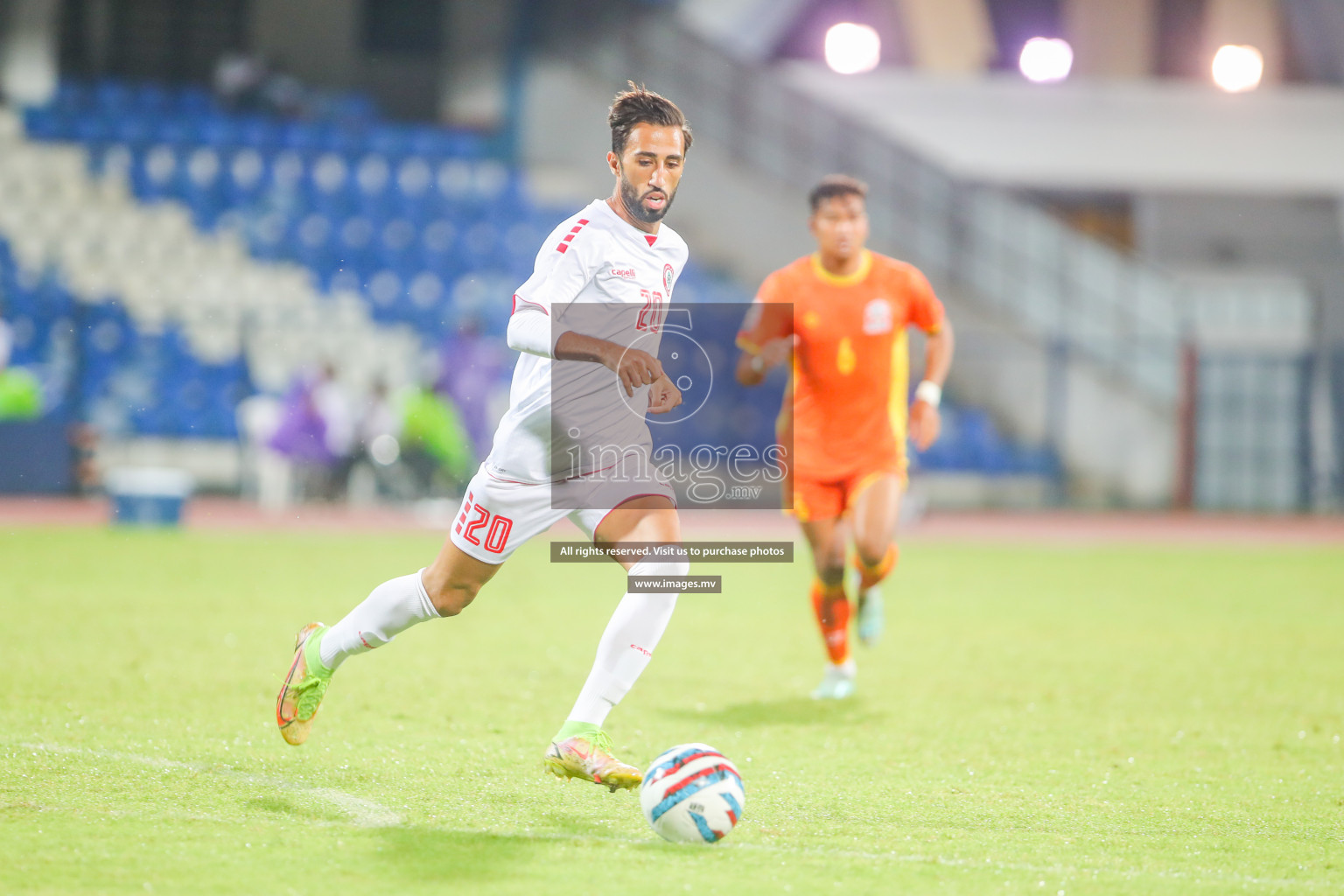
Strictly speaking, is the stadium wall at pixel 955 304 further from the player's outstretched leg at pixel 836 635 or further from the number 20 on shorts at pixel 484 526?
the number 20 on shorts at pixel 484 526

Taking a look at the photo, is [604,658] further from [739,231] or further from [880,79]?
[880,79]

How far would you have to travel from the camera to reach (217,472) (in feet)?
61.3

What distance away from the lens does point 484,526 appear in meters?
4.92

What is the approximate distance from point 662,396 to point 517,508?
0.68 metres

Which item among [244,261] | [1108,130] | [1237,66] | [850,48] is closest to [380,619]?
[244,261]

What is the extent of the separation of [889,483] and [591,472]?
108 inches

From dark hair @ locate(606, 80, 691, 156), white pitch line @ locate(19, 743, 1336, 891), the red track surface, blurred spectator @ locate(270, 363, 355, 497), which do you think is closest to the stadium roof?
the red track surface

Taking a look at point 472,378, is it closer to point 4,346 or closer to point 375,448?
point 375,448

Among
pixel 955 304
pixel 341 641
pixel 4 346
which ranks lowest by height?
pixel 341 641

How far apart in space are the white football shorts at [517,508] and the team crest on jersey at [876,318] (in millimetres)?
2796

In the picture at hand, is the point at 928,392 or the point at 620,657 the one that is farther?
the point at 928,392

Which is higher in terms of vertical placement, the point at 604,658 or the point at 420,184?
the point at 420,184

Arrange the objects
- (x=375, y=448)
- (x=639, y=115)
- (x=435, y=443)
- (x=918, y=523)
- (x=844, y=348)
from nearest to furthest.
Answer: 1. (x=639, y=115)
2. (x=844, y=348)
3. (x=435, y=443)
4. (x=375, y=448)
5. (x=918, y=523)

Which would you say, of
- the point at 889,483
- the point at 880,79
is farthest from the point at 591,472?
the point at 880,79
